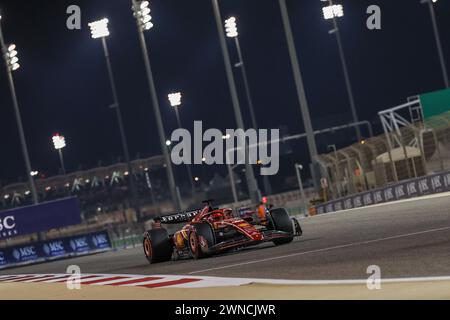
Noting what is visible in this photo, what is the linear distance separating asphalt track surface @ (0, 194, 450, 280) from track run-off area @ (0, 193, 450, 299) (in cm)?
2

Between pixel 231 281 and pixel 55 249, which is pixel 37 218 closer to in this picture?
pixel 55 249

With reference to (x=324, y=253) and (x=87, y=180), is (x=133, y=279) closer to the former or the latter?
(x=324, y=253)

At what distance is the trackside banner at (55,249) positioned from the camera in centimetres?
3981

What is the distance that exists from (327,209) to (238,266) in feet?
68.9

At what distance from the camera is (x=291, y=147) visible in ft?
382

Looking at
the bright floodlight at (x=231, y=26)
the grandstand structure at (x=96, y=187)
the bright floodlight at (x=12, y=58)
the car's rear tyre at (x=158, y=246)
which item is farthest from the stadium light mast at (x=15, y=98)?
the grandstand structure at (x=96, y=187)

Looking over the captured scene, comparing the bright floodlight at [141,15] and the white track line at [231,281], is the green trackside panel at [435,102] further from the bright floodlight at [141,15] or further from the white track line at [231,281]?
the white track line at [231,281]

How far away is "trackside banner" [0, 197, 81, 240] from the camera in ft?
140

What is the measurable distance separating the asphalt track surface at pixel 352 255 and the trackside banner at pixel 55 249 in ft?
70.3

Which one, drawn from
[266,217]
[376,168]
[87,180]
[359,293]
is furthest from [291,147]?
[359,293]

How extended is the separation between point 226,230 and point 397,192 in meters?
15.6

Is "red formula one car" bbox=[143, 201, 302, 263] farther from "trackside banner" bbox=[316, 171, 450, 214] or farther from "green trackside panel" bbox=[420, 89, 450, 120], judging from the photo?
"green trackside panel" bbox=[420, 89, 450, 120]
